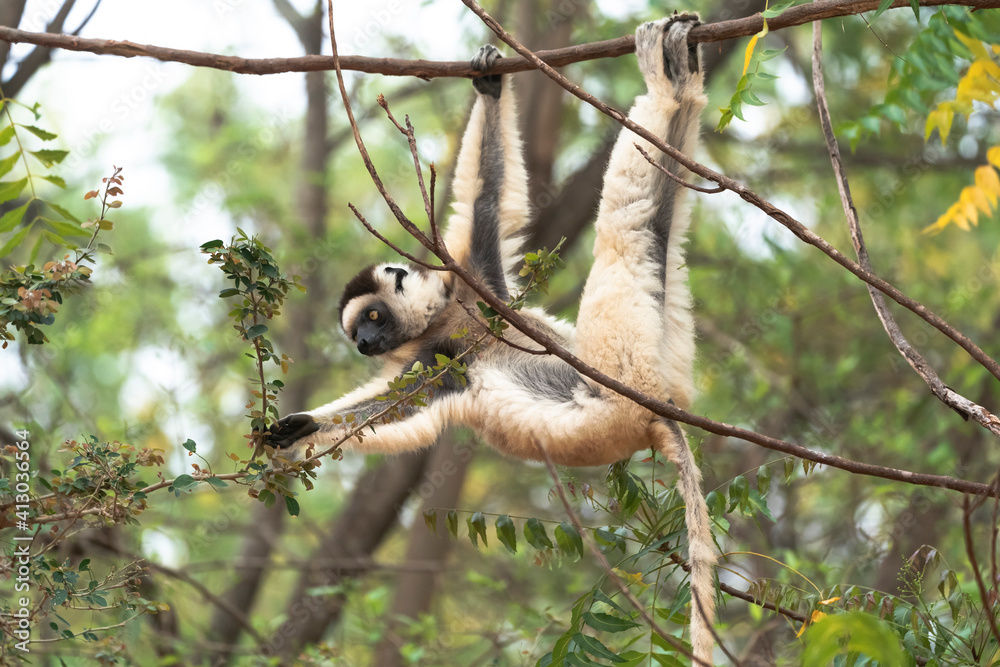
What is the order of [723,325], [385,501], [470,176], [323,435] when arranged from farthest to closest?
[723,325]
[385,501]
[470,176]
[323,435]

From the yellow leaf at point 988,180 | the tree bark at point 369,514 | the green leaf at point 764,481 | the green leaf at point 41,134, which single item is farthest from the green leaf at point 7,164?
the tree bark at point 369,514

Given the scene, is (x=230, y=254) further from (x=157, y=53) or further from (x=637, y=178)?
(x=637, y=178)

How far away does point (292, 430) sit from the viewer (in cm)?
391

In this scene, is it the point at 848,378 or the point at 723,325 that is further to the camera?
the point at 723,325

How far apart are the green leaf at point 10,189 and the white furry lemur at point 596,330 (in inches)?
57.8

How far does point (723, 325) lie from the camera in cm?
897

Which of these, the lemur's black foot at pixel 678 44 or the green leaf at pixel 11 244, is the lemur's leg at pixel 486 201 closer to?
the lemur's black foot at pixel 678 44

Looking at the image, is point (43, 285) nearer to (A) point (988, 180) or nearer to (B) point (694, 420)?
(B) point (694, 420)

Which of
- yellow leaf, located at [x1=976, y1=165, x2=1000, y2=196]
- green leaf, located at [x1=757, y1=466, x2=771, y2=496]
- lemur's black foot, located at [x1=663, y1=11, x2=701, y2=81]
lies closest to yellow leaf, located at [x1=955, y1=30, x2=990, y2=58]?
yellow leaf, located at [x1=976, y1=165, x2=1000, y2=196]

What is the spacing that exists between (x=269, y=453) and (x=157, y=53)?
2.04 metres

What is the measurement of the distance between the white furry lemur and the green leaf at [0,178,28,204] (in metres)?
1.47

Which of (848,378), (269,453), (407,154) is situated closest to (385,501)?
(407,154)

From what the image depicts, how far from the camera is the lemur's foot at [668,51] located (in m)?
4.06

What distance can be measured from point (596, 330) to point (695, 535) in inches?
42.8
